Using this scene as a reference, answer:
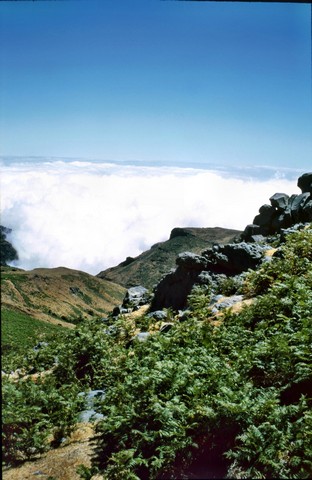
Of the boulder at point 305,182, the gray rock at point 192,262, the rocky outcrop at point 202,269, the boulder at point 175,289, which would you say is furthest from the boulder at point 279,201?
the boulder at point 175,289

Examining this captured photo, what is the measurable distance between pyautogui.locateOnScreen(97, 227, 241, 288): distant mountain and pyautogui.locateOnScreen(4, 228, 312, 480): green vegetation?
95.6 m

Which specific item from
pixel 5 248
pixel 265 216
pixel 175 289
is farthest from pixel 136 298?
pixel 5 248

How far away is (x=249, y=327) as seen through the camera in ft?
31.5

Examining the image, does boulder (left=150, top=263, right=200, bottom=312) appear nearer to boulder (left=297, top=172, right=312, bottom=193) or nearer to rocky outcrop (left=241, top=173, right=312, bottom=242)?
rocky outcrop (left=241, top=173, right=312, bottom=242)

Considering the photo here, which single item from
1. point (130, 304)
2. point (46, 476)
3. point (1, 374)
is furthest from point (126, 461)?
point (130, 304)

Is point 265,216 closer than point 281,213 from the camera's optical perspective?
No

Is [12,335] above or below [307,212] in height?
below

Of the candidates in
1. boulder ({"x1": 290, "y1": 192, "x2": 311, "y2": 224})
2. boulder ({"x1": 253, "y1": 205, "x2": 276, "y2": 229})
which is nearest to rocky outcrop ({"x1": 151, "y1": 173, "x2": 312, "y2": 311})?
boulder ({"x1": 290, "y1": 192, "x2": 311, "y2": 224})

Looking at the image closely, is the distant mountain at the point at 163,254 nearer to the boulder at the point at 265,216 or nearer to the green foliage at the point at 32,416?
the boulder at the point at 265,216

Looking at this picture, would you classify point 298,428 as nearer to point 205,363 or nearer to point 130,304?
point 205,363

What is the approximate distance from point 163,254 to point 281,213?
100212 millimetres

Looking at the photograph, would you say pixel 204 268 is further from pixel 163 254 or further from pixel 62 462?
pixel 163 254

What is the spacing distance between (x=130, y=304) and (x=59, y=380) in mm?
13813

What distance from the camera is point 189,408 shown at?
5.62 metres
